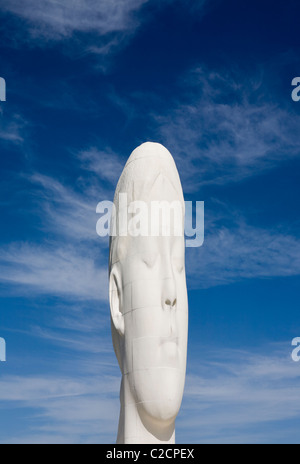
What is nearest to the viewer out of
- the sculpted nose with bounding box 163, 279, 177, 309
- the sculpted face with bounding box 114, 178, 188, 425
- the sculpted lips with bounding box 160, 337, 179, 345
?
the sculpted face with bounding box 114, 178, 188, 425

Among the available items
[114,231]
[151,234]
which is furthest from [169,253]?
[114,231]

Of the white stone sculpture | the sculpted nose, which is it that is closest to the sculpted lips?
the white stone sculpture

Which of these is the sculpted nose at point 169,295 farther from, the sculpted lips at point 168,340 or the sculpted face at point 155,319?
the sculpted lips at point 168,340

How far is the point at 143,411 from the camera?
55.9 feet

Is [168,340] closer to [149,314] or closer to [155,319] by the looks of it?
[155,319]

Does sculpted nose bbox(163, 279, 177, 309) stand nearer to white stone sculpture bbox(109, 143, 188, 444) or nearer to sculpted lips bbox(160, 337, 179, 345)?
white stone sculpture bbox(109, 143, 188, 444)

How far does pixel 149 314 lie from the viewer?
17.7m

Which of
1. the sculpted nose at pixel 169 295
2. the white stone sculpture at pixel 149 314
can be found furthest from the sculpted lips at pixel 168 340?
the sculpted nose at pixel 169 295

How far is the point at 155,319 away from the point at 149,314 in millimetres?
240

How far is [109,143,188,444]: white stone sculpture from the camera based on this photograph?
17.1 metres

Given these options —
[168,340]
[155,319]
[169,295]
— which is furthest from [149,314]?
[168,340]
